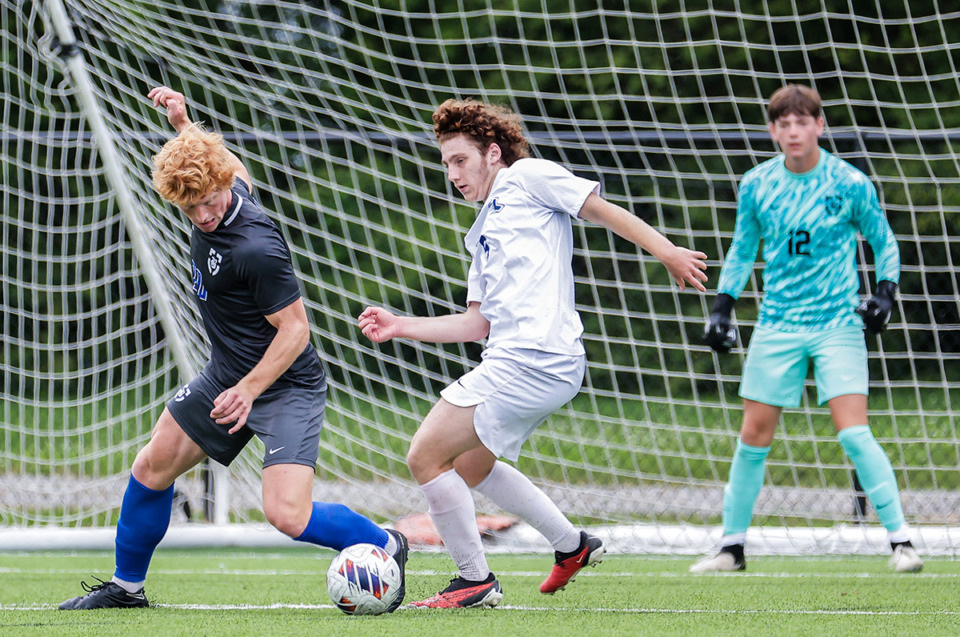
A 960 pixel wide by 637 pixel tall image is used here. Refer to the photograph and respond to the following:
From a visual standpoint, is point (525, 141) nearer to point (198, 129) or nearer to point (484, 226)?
point (484, 226)

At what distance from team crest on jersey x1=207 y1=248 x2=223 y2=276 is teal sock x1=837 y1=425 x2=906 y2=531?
2.05 metres

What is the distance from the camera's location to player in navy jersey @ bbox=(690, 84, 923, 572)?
391 centimetres

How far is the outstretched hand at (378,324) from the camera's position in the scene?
3.38 meters

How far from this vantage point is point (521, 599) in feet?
12.1

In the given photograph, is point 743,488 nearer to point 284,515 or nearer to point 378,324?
point 378,324

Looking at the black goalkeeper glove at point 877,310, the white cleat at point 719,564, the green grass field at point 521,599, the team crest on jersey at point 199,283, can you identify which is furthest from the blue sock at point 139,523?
the black goalkeeper glove at point 877,310

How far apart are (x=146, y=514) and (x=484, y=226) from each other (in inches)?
49.3

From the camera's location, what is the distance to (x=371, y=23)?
8891mm

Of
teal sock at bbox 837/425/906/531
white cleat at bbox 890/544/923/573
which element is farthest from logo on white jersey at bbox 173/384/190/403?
white cleat at bbox 890/544/923/573

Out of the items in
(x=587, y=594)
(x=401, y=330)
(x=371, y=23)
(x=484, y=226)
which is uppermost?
(x=371, y=23)

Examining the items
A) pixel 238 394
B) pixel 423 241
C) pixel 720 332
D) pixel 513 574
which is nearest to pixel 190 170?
pixel 238 394

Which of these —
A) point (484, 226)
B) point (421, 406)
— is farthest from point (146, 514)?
point (421, 406)

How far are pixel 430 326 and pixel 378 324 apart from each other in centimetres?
17

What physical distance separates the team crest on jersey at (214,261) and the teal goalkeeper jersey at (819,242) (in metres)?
1.88
